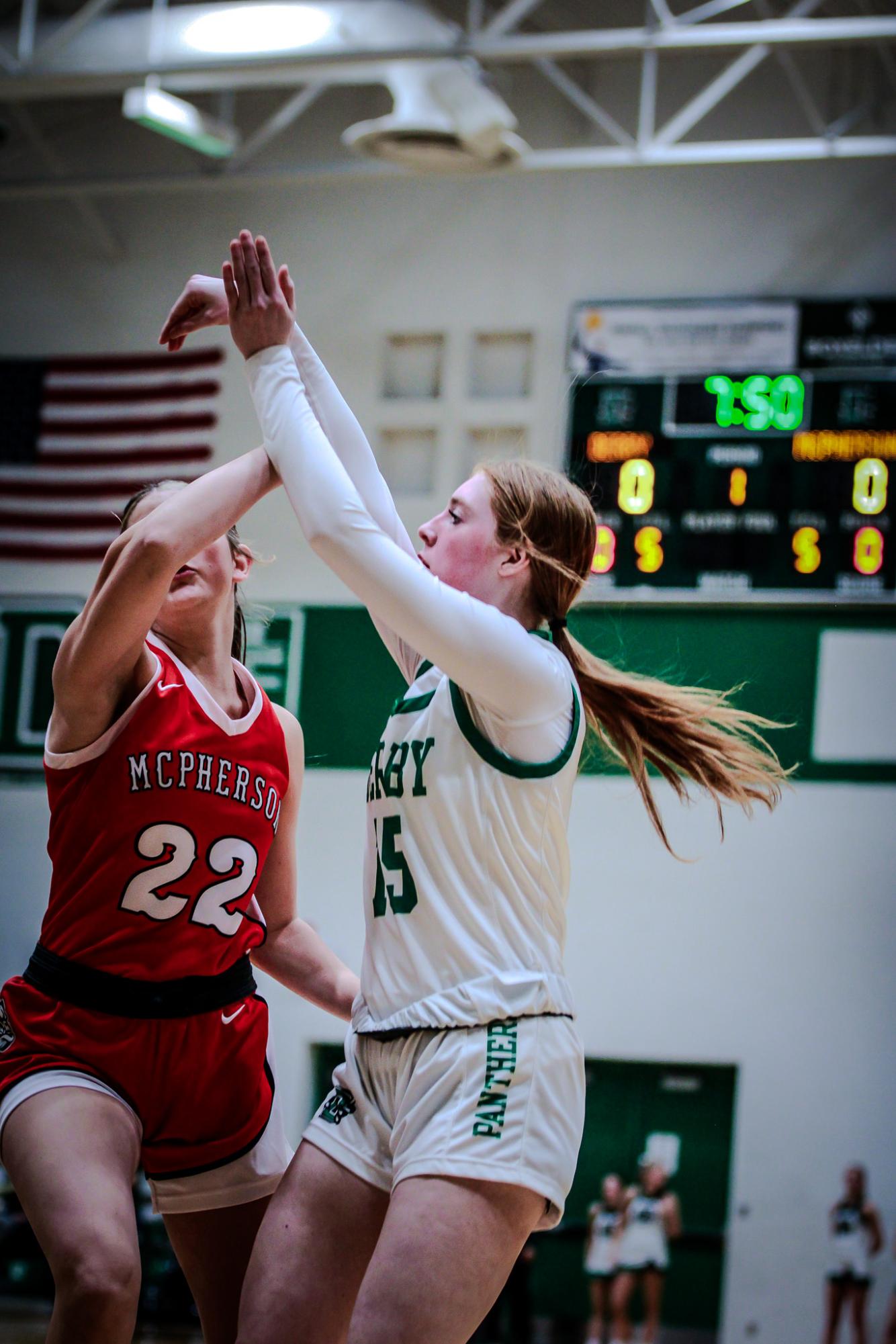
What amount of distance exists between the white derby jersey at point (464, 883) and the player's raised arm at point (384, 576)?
0.11 m

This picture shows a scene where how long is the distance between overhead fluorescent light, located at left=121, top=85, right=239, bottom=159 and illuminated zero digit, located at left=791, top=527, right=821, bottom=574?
12.6 ft

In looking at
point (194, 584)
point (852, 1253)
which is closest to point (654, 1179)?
point (852, 1253)

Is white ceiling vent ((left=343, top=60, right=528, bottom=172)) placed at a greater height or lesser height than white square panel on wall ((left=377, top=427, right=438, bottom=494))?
greater

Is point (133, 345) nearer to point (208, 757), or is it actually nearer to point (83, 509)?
point (83, 509)

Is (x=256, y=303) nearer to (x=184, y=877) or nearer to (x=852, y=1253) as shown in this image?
(x=184, y=877)

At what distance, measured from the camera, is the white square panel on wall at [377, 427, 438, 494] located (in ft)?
31.8

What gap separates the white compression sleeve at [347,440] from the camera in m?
2.96

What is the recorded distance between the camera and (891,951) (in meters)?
8.59

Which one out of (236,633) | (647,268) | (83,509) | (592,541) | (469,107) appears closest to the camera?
(592,541)

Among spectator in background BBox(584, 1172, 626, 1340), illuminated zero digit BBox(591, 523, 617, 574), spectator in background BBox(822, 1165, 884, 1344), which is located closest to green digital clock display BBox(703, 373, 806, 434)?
illuminated zero digit BBox(591, 523, 617, 574)

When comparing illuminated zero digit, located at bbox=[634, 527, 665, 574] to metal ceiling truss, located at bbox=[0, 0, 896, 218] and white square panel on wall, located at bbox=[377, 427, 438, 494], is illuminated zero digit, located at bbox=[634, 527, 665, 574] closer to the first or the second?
white square panel on wall, located at bbox=[377, 427, 438, 494]

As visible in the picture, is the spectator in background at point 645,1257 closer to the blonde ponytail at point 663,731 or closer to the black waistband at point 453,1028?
the blonde ponytail at point 663,731

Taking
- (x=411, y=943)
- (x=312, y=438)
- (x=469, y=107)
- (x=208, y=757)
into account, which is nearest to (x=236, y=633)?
(x=208, y=757)

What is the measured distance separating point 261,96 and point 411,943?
9.01m
